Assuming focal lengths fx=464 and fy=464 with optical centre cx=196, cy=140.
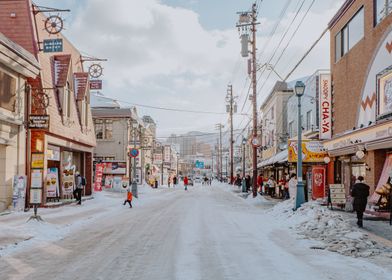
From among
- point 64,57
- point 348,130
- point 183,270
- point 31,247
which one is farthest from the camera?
point 64,57

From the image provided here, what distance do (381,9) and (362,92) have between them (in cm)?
367

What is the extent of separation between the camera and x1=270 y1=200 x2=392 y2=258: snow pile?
1004cm

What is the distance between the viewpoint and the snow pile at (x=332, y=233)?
10.0 meters

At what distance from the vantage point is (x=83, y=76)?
95.4 feet

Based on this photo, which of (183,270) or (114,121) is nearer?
(183,270)

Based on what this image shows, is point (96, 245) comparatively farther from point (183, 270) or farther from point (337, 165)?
point (337, 165)

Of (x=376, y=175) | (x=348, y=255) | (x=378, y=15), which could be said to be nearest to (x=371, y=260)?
(x=348, y=255)

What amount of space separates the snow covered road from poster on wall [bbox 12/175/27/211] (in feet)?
21.3

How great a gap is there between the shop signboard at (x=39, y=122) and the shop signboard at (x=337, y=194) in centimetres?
1244

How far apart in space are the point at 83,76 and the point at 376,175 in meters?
18.6

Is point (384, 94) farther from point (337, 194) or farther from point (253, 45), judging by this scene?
point (253, 45)

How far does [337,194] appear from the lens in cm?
1938

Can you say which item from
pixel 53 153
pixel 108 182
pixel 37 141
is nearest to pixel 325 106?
pixel 53 153

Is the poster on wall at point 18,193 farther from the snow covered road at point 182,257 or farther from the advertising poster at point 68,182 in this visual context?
the advertising poster at point 68,182
